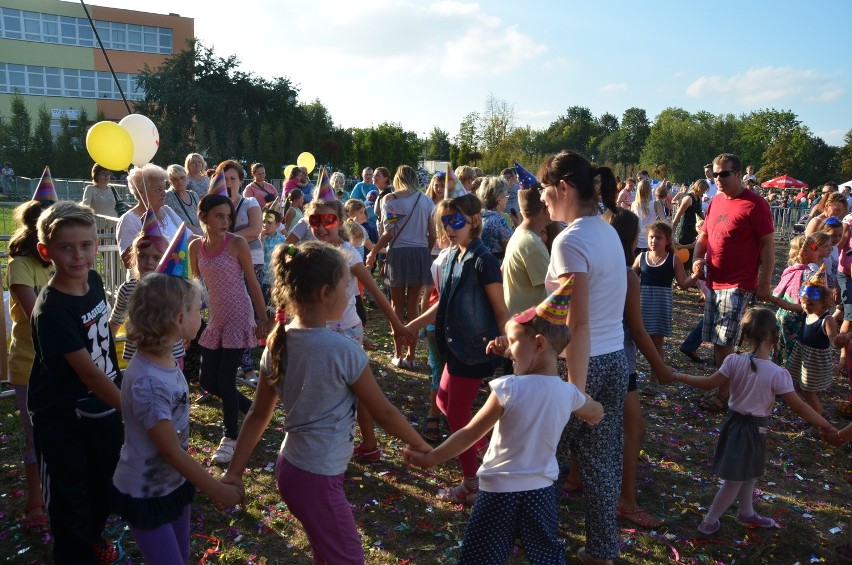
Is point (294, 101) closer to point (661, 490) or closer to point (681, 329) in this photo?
point (681, 329)

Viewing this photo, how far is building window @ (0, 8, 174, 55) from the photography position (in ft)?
170

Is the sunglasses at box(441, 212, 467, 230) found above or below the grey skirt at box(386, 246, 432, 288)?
above

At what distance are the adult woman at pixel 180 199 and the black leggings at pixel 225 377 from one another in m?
2.55

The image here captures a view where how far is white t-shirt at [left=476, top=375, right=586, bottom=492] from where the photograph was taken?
2.56 m

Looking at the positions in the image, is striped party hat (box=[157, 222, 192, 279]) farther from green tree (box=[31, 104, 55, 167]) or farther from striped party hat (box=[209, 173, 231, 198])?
green tree (box=[31, 104, 55, 167])

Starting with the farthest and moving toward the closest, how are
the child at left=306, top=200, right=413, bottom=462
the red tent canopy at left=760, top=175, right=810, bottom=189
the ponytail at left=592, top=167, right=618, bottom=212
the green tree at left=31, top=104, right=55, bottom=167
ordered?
the red tent canopy at left=760, top=175, right=810, bottom=189 → the green tree at left=31, top=104, right=55, bottom=167 → the child at left=306, top=200, right=413, bottom=462 → the ponytail at left=592, top=167, right=618, bottom=212

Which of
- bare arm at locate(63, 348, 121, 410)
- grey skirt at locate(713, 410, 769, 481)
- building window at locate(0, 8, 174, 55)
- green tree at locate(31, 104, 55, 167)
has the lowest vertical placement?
grey skirt at locate(713, 410, 769, 481)

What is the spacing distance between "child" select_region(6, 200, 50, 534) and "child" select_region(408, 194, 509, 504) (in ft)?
7.81

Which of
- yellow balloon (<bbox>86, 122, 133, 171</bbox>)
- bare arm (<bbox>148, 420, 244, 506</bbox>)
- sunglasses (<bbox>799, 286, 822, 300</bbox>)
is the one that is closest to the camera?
bare arm (<bbox>148, 420, 244, 506</bbox>)

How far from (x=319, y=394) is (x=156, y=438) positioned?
665mm

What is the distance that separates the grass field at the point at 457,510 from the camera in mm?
3646

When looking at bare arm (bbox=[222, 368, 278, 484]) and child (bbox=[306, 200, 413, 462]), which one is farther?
child (bbox=[306, 200, 413, 462])

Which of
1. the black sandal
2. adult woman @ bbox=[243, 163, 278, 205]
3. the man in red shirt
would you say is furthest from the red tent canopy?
the black sandal

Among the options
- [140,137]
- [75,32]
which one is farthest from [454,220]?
[75,32]
